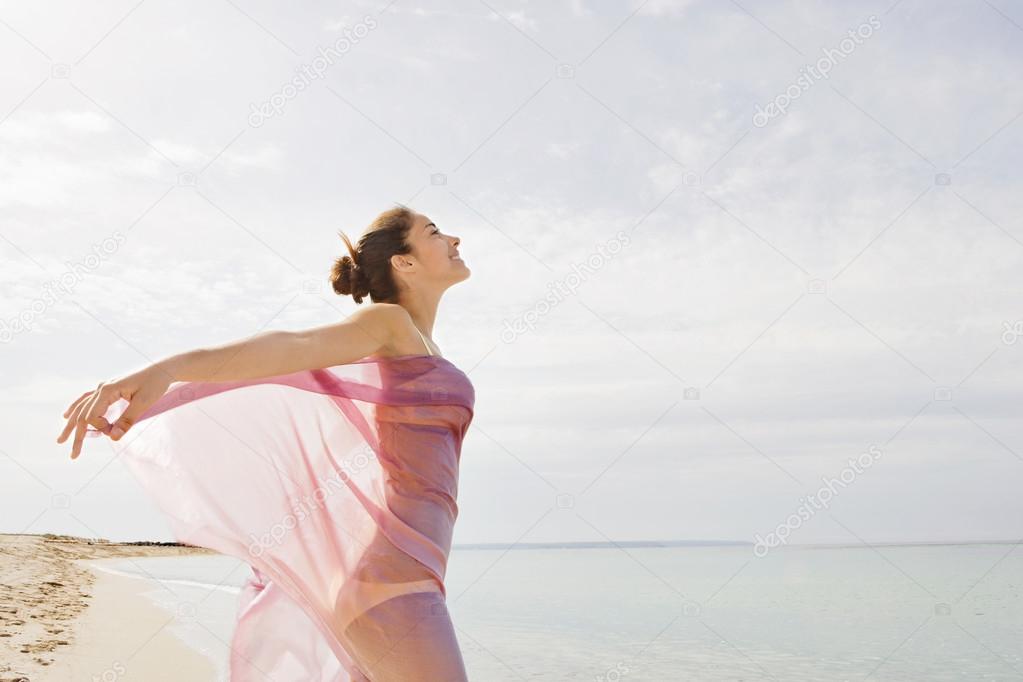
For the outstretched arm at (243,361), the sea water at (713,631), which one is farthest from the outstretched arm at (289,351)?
the sea water at (713,631)

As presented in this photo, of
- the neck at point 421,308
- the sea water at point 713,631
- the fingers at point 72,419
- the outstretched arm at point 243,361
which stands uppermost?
the sea water at point 713,631

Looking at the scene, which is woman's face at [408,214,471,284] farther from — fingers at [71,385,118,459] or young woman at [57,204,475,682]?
fingers at [71,385,118,459]

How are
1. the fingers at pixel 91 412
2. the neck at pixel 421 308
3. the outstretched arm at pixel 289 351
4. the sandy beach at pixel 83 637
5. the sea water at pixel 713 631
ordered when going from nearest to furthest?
the fingers at pixel 91 412 < the outstretched arm at pixel 289 351 < the neck at pixel 421 308 < the sandy beach at pixel 83 637 < the sea water at pixel 713 631

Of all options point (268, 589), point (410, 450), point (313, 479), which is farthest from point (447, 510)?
point (268, 589)

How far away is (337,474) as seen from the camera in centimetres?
241

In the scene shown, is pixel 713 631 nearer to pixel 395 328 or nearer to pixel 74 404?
pixel 395 328

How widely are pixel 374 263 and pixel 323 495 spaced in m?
0.67

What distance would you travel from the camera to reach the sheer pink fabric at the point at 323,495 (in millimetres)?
2168

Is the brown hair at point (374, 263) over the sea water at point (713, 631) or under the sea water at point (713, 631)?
under

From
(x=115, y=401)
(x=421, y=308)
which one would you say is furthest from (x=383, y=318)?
(x=115, y=401)

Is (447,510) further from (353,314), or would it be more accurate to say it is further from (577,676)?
(577,676)

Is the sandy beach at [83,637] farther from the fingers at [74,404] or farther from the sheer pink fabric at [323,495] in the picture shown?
the fingers at [74,404]

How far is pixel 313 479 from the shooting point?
8.00 feet

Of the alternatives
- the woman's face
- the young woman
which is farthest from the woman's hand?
the woman's face
